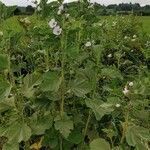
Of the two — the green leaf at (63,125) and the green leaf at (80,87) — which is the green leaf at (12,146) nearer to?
the green leaf at (63,125)

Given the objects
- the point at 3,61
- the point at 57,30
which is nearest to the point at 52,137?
the point at 3,61

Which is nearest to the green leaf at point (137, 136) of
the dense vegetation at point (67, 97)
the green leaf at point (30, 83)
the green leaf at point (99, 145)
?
the dense vegetation at point (67, 97)

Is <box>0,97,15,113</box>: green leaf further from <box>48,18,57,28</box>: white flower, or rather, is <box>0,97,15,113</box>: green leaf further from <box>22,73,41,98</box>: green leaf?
<box>48,18,57,28</box>: white flower

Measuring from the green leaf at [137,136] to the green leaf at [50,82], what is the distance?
0.53 metres

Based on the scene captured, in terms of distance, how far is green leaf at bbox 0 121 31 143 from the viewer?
141 inches

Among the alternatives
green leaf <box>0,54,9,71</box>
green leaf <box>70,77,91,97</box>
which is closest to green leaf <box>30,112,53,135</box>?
green leaf <box>70,77,91,97</box>

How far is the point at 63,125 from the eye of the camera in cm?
364

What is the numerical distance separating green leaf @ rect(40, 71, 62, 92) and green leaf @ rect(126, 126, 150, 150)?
0.53m

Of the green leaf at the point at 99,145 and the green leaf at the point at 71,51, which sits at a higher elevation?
the green leaf at the point at 71,51

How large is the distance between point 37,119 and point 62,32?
0.64m

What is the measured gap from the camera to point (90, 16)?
13.4 ft

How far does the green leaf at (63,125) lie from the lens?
3619 mm

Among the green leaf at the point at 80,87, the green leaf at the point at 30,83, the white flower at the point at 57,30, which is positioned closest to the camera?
the white flower at the point at 57,30

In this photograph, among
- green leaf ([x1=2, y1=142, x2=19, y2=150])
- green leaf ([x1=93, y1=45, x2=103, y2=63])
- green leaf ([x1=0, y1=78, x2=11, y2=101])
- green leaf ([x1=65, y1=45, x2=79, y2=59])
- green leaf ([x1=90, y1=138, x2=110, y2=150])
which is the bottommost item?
green leaf ([x1=2, y1=142, x2=19, y2=150])
